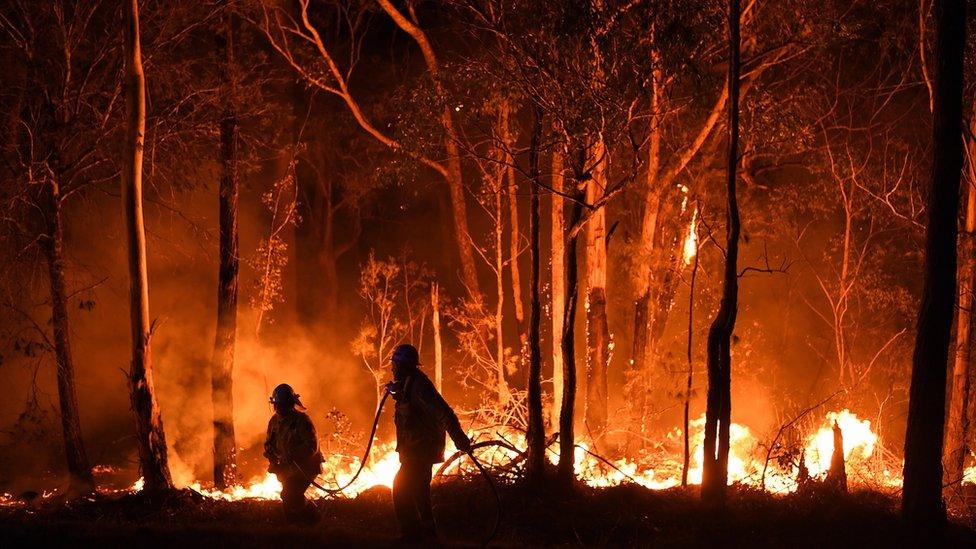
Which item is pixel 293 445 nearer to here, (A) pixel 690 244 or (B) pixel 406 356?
(B) pixel 406 356

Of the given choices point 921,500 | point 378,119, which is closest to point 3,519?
point 921,500

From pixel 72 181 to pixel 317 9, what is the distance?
48.1 ft

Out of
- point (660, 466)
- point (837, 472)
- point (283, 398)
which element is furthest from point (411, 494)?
point (660, 466)

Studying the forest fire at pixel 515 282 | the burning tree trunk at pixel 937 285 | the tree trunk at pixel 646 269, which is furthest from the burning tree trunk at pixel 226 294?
the burning tree trunk at pixel 937 285

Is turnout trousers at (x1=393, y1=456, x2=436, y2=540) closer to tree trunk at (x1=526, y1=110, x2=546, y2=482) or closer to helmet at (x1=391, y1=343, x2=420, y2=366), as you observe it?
helmet at (x1=391, y1=343, x2=420, y2=366)

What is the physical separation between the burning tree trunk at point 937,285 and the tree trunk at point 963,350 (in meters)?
5.79

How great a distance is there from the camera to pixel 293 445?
9.47 m

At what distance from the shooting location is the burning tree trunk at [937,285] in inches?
388

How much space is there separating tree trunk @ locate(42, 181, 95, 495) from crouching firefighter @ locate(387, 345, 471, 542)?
29.8 ft

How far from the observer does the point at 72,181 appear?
15.3 metres

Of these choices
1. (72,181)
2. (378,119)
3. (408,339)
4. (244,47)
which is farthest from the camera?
(408,339)

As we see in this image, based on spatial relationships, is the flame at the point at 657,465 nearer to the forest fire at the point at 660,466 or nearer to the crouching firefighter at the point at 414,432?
the forest fire at the point at 660,466

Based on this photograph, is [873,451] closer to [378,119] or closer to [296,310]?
[378,119]

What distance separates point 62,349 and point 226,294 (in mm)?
3195
